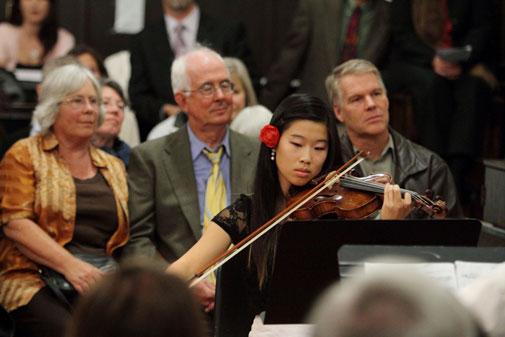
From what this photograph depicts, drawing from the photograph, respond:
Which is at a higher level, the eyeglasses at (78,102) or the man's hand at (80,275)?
the eyeglasses at (78,102)

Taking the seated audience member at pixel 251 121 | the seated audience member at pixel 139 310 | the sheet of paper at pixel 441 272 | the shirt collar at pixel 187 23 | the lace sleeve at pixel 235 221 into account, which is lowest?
the seated audience member at pixel 251 121

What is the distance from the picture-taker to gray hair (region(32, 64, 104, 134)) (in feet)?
10.9

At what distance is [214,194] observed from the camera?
332cm

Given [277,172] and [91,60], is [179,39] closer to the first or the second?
[91,60]

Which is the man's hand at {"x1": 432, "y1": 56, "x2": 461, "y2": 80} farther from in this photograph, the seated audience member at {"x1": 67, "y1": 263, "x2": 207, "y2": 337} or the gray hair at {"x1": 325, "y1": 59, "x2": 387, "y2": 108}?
the seated audience member at {"x1": 67, "y1": 263, "x2": 207, "y2": 337}

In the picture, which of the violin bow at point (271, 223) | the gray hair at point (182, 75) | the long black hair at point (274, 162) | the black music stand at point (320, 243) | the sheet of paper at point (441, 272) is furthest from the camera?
the gray hair at point (182, 75)

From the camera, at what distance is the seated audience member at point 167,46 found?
493cm

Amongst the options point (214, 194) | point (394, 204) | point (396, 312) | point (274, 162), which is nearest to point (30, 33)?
point (214, 194)

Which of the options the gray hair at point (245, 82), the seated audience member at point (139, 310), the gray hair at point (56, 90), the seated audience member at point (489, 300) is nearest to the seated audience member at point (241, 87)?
the gray hair at point (245, 82)

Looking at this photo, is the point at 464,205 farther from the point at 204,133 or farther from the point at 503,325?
the point at 503,325

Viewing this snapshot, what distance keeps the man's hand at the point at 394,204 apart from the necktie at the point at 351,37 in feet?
7.78

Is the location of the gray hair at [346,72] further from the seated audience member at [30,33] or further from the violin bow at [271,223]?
the seated audience member at [30,33]

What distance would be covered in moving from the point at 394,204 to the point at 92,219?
4.48 feet

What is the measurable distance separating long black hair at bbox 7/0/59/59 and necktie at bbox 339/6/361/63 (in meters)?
1.88
